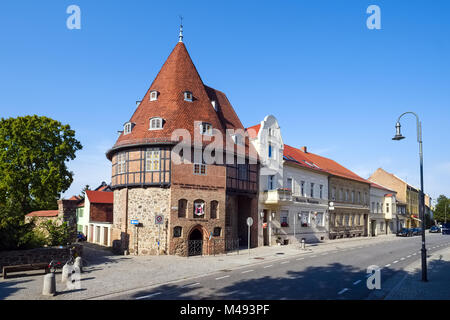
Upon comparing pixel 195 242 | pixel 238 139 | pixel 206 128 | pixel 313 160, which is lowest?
pixel 195 242

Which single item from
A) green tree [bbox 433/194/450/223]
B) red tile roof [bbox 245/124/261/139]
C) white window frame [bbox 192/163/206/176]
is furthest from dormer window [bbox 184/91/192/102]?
green tree [bbox 433/194/450/223]

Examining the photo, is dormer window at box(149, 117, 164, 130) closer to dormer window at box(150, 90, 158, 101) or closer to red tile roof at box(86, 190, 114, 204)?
dormer window at box(150, 90, 158, 101)

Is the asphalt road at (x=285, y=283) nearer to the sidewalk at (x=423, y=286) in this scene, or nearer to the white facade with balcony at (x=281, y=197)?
the sidewalk at (x=423, y=286)

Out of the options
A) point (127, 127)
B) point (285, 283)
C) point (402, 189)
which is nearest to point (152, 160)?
point (127, 127)

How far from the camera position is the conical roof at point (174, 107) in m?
25.9

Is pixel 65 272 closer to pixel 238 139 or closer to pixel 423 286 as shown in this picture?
pixel 423 286

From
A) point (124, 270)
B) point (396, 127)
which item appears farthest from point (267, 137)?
point (124, 270)

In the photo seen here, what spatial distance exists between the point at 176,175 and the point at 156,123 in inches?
177

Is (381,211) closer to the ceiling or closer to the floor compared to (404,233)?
closer to the ceiling

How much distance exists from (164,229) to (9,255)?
9872 millimetres

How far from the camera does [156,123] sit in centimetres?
2600

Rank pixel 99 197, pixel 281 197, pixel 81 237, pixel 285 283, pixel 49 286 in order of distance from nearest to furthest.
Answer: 1. pixel 49 286
2. pixel 285 283
3. pixel 281 197
4. pixel 81 237
5. pixel 99 197

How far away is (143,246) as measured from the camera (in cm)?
2461

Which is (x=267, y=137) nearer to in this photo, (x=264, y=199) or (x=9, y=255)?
(x=264, y=199)
